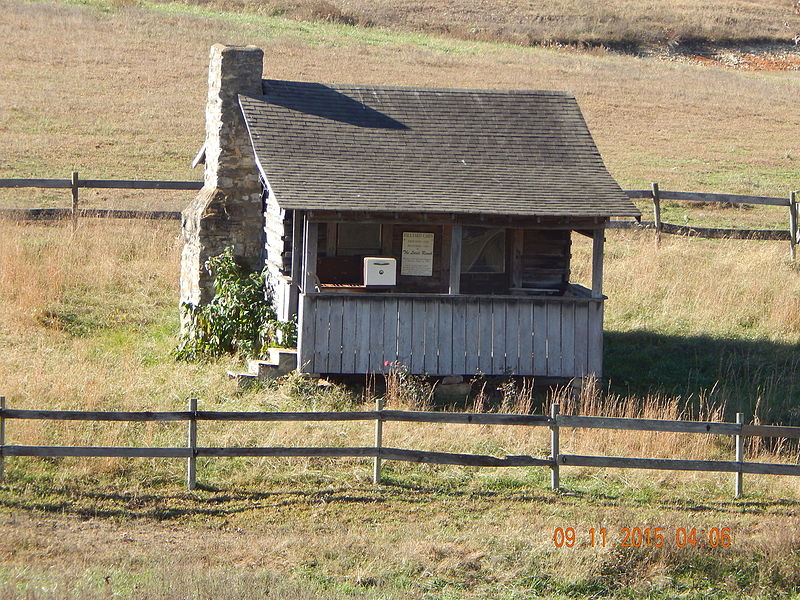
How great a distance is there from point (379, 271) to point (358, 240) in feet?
4.64

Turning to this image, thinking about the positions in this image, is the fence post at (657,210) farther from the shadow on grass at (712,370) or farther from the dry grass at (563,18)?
the dry grass at (563,18)

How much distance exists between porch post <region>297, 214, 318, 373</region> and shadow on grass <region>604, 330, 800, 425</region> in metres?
4.71

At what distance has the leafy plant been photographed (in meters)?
15.8

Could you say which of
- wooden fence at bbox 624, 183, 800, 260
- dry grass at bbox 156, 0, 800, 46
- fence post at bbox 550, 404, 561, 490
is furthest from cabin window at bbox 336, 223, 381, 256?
dry grass at bbox 156, 0, 800, 46

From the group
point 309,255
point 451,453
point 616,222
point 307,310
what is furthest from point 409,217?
point 616,222

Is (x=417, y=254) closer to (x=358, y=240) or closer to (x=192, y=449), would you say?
(x=358, y=240)

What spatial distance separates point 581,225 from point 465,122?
2703 mm

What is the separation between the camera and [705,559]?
32.2 feet

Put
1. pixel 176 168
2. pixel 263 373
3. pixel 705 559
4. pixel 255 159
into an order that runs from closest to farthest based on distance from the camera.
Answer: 1. pixel 705 559
2. pixel 263 373
3. pixel 255 159
4. pixel 176 168

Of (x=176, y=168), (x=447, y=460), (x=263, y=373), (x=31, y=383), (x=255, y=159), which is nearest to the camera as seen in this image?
(x=447, y=460)

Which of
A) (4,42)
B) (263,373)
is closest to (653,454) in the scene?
(263,373)

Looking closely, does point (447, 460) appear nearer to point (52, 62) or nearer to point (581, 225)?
point (581, 225)
